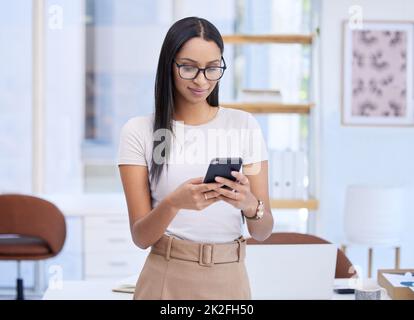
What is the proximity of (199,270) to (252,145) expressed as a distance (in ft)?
0.67

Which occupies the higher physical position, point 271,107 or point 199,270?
point 271,107

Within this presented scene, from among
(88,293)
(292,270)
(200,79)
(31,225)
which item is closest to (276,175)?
(31,225)

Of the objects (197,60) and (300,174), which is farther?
(300,174)

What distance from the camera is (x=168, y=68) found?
1079 mm

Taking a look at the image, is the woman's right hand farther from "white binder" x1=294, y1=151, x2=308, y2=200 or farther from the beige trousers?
"white binder" x1=294, y1=151, x2=308, y2=200

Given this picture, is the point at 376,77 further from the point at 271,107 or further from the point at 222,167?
the point at 222,167

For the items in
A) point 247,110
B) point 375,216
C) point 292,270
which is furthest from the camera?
point 247,110

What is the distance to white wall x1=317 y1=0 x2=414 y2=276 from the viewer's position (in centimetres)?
355

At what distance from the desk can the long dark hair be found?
25.4 inches

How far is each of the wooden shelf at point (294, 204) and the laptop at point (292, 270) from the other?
85.0 inches

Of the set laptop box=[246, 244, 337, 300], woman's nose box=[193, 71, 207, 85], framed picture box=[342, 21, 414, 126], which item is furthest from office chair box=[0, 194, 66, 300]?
woman's nose box=[193, 71, 207, 85]

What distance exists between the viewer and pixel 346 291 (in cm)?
177
